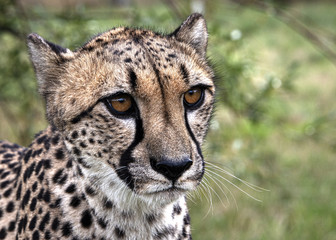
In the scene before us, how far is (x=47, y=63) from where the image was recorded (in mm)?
2215

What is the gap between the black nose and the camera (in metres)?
1.84

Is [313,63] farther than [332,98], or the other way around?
[313,63]

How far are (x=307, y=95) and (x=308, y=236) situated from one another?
3.49 m

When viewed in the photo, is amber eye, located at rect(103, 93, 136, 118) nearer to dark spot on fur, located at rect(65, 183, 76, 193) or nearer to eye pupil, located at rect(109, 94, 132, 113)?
eye pupil, located at rect(109, 94, 132, 113)

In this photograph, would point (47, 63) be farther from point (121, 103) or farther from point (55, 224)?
point (55, 224)

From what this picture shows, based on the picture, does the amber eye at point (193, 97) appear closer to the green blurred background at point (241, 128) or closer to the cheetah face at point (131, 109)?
the cheetah face at point (131, 109)

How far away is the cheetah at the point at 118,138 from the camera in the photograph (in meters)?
1.94

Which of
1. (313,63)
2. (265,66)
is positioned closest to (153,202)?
(265,66)

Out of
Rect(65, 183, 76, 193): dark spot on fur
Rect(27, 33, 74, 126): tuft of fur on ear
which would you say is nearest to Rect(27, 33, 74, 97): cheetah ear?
Rect(27, 33, 74, 126): tuft of fur on ear

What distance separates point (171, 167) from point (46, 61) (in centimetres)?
73

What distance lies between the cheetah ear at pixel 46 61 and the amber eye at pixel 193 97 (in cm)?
52

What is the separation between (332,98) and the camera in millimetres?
6793

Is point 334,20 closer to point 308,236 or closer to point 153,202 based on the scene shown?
point 308,236

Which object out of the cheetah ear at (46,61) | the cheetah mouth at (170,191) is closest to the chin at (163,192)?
the cheetah mouth at (170,191)
